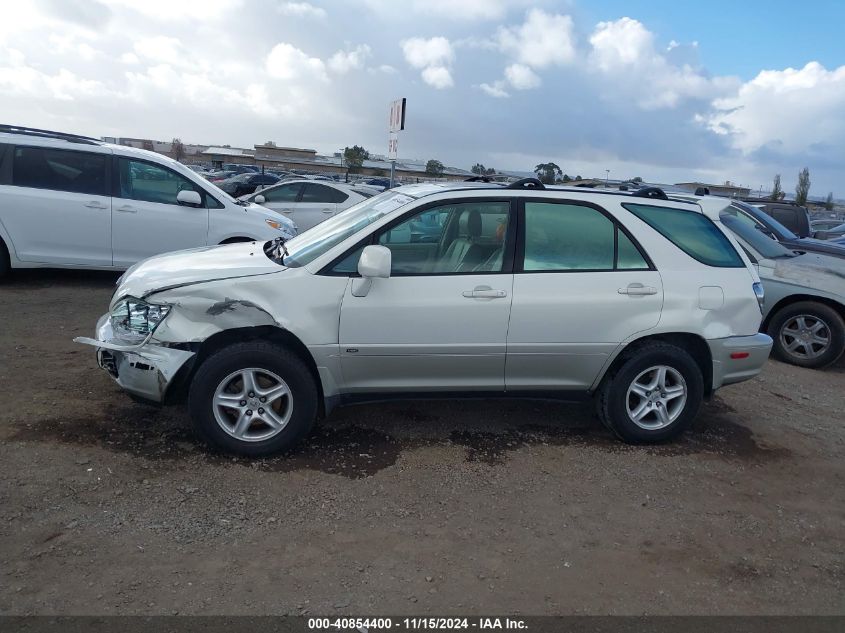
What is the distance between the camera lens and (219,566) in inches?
126

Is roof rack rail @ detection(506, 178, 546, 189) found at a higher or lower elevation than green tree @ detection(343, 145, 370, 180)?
lower

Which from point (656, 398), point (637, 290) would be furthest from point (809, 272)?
point (637, 290)

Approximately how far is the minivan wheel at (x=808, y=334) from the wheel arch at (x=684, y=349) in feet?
11.5

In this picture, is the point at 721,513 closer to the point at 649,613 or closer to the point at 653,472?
the point at 653,472

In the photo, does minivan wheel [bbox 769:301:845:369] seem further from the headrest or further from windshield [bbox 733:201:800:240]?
the headrest

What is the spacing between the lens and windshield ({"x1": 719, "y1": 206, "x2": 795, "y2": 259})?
8.20 metres

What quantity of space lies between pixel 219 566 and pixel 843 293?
23.6 feet

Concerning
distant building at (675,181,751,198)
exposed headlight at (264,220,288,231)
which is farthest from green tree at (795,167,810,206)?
exposed headlight at (264,220,288,231)

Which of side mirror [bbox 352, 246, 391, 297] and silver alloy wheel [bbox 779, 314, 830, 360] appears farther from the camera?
silver alloy wheel [bbox 779, 314, 830, 360]

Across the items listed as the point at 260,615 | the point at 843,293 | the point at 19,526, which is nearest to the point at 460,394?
the point at 260,615

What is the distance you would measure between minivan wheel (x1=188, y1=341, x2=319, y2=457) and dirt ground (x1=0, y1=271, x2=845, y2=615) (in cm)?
15

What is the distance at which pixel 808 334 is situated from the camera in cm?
770

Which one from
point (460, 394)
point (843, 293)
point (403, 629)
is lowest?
point (403, 629)

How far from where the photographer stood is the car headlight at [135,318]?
4223 millimetres
